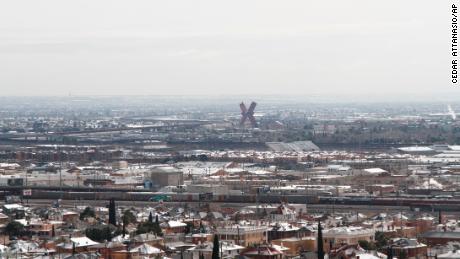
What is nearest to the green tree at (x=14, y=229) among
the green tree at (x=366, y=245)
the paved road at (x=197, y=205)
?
the green tree at (x=366, y=245)

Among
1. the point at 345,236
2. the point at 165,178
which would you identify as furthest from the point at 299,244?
the point at 165,178

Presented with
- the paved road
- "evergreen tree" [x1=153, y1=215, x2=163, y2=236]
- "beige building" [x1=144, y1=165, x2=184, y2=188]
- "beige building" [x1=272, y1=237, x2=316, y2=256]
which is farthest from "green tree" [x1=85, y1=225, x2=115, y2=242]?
"beige building" [x1=144, y1=165, x2=184, y2=188]

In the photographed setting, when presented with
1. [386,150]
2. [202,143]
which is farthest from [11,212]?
[202,143]

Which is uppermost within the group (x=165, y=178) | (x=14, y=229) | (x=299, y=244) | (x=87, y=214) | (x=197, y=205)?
(x=299, y=244)

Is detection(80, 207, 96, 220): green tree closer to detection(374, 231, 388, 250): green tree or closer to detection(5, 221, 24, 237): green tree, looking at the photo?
detection(5, 221, 24, 237): green tree

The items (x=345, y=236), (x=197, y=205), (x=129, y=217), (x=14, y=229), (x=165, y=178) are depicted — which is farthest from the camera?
(x=165, y=178)

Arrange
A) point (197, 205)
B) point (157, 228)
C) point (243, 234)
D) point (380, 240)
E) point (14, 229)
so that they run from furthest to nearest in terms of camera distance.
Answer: point (197, 205), point (14, 229), point (157, 228), point (243, 234), point (380, 240)

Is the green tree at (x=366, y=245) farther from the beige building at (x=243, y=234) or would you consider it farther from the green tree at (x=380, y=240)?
the beige building at (x=243, y=234)

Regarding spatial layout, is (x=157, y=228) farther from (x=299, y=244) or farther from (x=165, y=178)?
(x=165, y=178)
